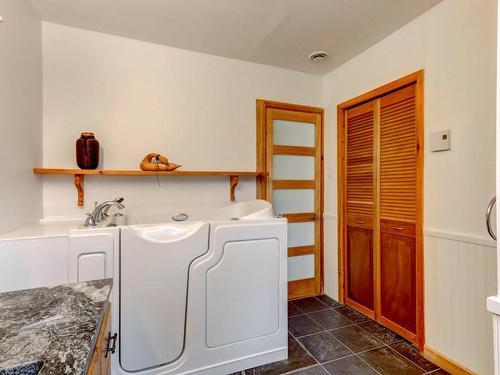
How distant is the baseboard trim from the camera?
1.60m

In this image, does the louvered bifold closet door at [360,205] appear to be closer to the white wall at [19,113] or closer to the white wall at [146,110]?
the white wall at [146,110]

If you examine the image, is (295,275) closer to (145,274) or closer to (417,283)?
(417,283)

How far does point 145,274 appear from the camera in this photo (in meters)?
1.49

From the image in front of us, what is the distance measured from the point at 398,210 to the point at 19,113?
265 centimetres

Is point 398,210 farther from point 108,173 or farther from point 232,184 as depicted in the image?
point 108,173

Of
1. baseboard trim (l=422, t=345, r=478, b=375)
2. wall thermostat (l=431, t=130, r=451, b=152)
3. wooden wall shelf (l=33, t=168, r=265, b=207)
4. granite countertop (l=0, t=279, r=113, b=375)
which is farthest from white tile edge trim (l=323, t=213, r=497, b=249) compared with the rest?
granite countertop (l=0, t=279, r=113, b=375)

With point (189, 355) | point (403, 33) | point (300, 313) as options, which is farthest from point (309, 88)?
point (189, 355)

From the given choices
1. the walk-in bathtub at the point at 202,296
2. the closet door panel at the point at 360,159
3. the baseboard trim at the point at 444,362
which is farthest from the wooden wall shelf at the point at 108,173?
the baseboard trim at the point at 444,362

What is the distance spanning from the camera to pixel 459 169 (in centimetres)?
162

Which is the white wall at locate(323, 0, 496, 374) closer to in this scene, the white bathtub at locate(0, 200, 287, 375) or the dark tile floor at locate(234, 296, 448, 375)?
the dark tile floor at locate(234, 296, 448, 375)

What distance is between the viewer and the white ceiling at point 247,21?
178 centimetres

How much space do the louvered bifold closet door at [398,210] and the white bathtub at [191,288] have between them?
Answer: 94 centimetres

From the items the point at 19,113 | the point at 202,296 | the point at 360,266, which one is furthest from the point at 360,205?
the point at 19,113

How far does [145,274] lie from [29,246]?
58 centimetres
